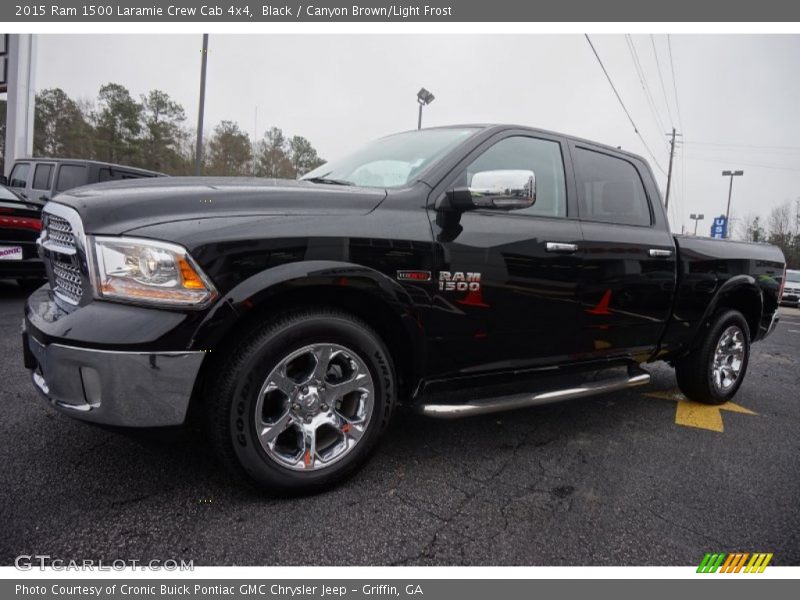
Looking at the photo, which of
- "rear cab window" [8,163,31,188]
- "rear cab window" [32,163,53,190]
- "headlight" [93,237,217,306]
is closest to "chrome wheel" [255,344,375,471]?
"headlight" [93,237,217,306]

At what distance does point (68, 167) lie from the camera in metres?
9.24

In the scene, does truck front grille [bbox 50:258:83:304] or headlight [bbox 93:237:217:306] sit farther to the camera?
truck front grille [bbox 50:258:83:304]

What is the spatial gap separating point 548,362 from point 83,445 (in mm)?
2408

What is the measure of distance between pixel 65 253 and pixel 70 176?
8.80 metres

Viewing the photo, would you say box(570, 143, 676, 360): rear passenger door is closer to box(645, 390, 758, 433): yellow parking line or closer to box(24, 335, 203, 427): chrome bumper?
box(645, 390, 758, 433): yellow parking line

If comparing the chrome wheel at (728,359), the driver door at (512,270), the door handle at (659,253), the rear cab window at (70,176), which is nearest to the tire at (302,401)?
the driver door at (512,270)

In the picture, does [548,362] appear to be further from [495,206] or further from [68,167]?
[68,167]

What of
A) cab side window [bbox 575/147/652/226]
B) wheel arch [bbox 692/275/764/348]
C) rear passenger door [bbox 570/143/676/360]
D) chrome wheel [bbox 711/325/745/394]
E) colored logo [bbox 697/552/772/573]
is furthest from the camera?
chrome wheel [bbox 711/325/745/394]

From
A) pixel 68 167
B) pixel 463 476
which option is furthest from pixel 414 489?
pixel 68 167

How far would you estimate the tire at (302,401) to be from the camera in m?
1.95

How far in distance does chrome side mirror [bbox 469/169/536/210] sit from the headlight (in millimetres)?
1238

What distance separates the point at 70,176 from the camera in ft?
30.4

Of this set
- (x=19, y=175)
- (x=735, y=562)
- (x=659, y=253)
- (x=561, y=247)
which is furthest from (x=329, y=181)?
(x=19, y=175)

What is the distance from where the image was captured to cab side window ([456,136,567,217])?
2.76 meters
